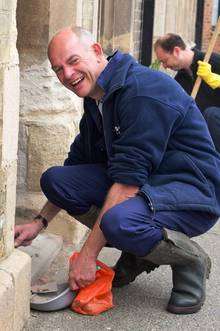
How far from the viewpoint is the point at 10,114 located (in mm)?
3162

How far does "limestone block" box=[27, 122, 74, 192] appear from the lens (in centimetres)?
449

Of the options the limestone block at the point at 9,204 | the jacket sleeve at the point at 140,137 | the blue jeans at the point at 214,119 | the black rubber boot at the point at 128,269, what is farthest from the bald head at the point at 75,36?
the blue jeans at the point at 214,119

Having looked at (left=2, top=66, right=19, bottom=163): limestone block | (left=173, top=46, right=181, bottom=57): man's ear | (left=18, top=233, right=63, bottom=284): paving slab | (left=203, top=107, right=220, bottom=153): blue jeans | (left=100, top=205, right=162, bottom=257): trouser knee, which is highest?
(left=2, top=66, right=19, bottom=163): limestone block

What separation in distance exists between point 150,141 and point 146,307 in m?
0.93

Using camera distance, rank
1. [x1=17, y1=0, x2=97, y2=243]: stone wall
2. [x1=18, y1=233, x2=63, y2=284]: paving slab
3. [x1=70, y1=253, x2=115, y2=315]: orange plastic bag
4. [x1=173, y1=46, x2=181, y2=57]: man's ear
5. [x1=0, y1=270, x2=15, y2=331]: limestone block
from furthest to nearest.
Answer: [x1=173, y1=46, x2=181, y2=57]: man's ear < [x1=17, y1=0, x2=97, y2=243]: stone wall < [x1=18, y1=233, x2=63, y2=284]: paving slab < [x1=70, y1=253, x2=115, y2=315]: orange plastic bag < [x1=0, y1=270, x2=15, y2=331]: limestone block

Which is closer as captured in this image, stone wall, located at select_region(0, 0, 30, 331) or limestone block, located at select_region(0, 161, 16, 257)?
stone wall, located at select_region(0, 0, 30, 331)

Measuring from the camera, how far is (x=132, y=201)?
339 cm

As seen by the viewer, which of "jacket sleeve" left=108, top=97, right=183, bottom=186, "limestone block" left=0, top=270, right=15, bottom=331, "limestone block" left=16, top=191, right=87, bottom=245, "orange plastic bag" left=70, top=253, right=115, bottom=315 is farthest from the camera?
"limestone block" left=16, top=191, right=87, bottom=245

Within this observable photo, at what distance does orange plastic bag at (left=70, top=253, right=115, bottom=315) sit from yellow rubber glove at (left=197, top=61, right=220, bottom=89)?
332cm

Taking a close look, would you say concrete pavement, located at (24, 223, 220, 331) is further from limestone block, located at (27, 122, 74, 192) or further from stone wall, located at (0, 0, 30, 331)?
limestone block, located at (27, 122, 74, 192)

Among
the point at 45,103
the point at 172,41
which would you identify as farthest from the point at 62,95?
the point at 172,41

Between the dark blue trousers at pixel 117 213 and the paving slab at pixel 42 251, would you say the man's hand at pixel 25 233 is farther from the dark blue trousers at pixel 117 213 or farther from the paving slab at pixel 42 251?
the paving slab at pixel 42 251

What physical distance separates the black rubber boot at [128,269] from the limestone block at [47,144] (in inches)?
35.2

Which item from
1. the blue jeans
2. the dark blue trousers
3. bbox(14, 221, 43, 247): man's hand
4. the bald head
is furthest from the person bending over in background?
the bald head
